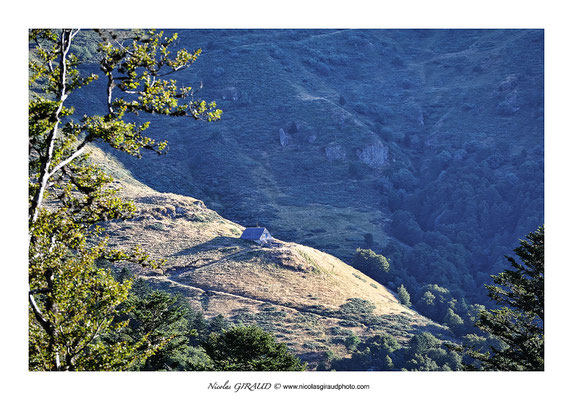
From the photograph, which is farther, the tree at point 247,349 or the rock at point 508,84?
the rock at point 508,84

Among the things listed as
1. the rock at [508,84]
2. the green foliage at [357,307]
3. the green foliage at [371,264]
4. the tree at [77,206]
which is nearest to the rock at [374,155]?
the rock at [508,84]

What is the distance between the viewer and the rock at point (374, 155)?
155 meters

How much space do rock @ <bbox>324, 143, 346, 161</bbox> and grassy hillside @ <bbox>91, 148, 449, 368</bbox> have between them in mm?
59857

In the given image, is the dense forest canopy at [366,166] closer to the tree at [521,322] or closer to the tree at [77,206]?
the tree at [521,322]

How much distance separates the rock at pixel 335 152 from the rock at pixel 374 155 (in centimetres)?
436

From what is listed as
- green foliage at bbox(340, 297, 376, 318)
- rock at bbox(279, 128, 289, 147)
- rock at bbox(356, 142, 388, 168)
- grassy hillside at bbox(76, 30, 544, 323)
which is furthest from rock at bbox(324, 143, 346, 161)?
green foliage at bbox(340, 297, 376, 318)

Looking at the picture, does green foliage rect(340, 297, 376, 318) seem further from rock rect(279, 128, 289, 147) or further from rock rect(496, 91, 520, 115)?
rock rect(496, 91, 520, 115)

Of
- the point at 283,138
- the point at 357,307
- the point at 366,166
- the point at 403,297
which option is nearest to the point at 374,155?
the point at 366,166

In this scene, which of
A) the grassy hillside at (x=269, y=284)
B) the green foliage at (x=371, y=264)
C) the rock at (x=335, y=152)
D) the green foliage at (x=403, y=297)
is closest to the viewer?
the grassy hillside at (x=269, y=284)

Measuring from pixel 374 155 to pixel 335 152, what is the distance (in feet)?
36.6

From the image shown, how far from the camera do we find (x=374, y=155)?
156 meters

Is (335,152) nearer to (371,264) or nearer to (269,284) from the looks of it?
(371,264)
